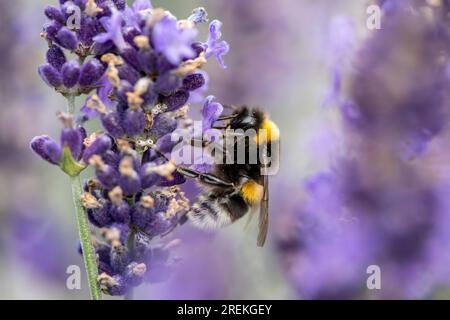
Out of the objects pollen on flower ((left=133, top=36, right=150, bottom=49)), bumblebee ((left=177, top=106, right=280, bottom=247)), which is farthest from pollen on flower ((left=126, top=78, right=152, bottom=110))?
bumblebee ((left=177, top=106, right=280, bottom=247))

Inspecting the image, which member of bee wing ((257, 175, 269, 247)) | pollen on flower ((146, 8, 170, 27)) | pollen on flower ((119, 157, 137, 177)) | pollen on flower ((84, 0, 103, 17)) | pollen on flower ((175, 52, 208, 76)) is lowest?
bee wing ((257, 175, 269, 247))

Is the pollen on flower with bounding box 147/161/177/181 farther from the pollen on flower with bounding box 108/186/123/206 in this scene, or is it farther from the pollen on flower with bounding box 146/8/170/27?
the pollen on flower with bounding box 146/8/170/27

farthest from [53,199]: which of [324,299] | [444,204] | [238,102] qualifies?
[444,204]

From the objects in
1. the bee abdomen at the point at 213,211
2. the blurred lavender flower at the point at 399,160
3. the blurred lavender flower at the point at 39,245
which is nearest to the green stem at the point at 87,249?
the bee abdomen at the point at 213,211

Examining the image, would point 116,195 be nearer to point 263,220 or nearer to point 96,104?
point 96,104
